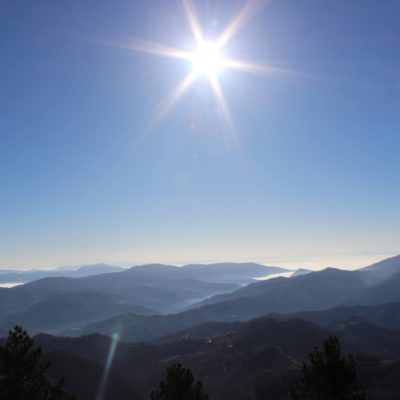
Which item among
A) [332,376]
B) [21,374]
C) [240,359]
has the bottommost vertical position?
[240,359]

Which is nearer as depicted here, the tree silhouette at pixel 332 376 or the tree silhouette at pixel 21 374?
the tree silhouette at pixel 21 374

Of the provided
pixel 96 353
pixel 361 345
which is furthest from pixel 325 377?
pixel 361 345

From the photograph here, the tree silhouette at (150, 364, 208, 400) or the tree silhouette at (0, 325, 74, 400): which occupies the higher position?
the tree silhouette at (0, 325, 74, 400)

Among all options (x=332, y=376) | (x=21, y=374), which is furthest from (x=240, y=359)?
(x=21, y=374)

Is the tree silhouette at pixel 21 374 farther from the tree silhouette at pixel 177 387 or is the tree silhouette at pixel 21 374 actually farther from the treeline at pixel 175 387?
the tree silhouette at pixel 177 387

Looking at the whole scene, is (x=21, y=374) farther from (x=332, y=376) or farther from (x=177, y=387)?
(x=332, y=376)

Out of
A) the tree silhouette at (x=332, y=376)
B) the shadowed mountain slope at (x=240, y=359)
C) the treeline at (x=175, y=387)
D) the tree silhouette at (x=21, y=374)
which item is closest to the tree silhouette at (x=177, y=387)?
the treeline at (x=175, y=387)

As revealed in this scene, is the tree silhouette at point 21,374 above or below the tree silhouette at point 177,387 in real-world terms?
above

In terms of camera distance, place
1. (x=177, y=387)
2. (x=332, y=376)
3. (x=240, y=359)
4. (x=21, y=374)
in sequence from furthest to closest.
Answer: (x=240, y=359)
(x=177, y=387)
(x=332, y=376)
(x=21, y=374)

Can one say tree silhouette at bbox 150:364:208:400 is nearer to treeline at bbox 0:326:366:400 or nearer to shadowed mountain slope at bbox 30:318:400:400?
treeline at bbox 0:326:366:400

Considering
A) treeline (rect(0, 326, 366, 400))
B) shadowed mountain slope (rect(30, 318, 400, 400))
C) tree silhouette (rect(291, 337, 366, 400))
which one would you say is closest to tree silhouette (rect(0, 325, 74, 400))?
treeline (rect(0, 326, 366, 400))
